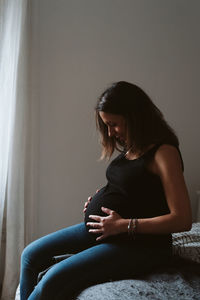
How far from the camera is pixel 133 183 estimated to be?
1.11m

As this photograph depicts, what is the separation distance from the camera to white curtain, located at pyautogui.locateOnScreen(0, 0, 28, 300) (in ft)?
5.85

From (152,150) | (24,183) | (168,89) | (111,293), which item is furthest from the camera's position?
(168,89)

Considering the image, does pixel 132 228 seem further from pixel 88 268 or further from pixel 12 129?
pixel 12 129

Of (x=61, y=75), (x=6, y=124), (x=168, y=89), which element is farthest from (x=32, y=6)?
(x=168, y=89)

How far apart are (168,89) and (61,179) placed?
0.95 m

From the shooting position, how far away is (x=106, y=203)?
3.92ft

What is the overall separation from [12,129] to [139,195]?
98 cm

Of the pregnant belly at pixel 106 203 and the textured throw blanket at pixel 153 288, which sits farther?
the pregnant belly at pixel 106 203

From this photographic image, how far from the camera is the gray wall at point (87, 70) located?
6.76 ft

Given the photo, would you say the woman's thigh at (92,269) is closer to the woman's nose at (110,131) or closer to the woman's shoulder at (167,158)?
the woman's shoulder at (167,158)

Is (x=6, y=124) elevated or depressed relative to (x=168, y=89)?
depressed

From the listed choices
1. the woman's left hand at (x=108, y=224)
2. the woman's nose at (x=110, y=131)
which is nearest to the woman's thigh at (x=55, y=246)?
the woman's left hand at (x=108, y=224)

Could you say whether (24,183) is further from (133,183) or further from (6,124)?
(133,183)

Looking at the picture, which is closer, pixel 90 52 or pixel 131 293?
pixel 131 293
